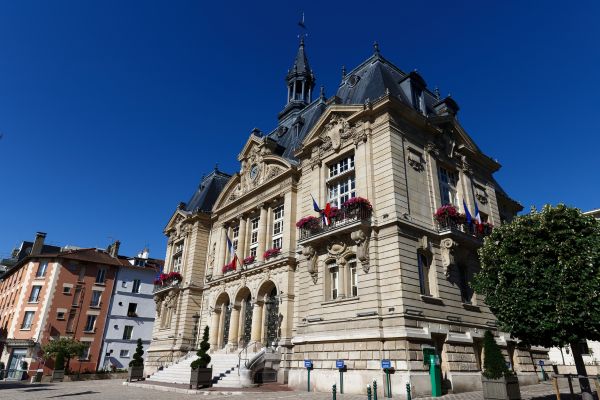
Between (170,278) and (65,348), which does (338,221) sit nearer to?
(170,278)

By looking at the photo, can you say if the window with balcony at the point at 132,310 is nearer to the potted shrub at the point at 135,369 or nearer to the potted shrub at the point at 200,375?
the potted shrub at the point at 135,369

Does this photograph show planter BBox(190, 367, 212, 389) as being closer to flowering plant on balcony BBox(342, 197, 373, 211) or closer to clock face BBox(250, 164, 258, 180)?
flowering plant on balcony BBox(342, 197, 373, 211)

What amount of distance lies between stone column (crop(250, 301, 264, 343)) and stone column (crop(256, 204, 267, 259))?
3.38 metres

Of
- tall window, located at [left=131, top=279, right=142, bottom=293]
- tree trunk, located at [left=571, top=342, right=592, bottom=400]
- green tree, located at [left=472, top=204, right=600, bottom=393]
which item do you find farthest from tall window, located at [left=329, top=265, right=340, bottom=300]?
tall window, located at [left=131, top=279, right=142, bottom=293]

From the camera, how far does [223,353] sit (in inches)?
1115

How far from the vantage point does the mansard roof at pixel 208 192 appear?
3871 centimetres

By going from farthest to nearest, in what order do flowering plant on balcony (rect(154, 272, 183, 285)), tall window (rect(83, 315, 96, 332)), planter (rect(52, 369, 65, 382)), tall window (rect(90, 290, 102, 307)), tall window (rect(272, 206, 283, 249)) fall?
1. tall window (rect(90, 290, 102, 307))
2. tall window (rect(83, 315, 96, 332))
3. flowering plant on balcony (rect(154, 272, 183, 285))
4. planter (rect(52, 369, 65, 382))
5. tall window (rect(272, 206, 283, 249))

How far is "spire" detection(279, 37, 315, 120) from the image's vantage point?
39000 mm

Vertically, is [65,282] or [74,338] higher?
[65,282]

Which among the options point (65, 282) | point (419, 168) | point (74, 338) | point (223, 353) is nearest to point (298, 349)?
point (223, 353)

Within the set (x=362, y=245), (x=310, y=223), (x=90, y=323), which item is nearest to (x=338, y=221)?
(x=310, y=223)

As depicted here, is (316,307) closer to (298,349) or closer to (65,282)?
(298,349)

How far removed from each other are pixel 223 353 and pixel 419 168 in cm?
1787

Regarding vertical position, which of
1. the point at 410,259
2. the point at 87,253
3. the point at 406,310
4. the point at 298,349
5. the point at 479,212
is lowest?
the point at 298,349
